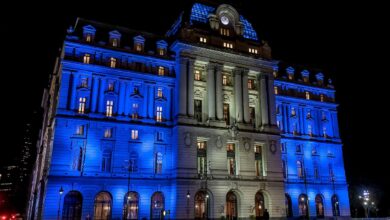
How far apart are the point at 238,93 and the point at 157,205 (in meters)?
25.6

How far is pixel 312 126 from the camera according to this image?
7919 cm

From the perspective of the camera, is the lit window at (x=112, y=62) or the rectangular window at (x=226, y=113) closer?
the lit window at (x=112, y=62)

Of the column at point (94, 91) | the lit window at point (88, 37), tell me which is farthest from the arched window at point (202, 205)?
the lit window at point (88, 37)

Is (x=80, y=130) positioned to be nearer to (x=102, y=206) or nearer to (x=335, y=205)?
(x=102, y=206)

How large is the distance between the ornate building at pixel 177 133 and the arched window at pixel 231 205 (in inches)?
6.9

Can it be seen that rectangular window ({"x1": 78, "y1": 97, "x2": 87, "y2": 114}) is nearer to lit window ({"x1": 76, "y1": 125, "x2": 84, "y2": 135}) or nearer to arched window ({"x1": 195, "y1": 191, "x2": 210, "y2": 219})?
lit window ({"x1": 76, "y1": 125, "x2": 84, "y2": 135})

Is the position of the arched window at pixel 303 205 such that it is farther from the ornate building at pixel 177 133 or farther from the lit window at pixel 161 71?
the lit window at pixel 161 71

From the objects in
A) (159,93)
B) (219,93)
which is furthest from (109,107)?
(219,93)

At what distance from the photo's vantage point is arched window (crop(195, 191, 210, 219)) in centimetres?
5881

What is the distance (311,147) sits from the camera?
3017 inches

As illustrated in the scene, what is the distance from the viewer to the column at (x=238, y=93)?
218ft

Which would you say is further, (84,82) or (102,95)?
(102,95)

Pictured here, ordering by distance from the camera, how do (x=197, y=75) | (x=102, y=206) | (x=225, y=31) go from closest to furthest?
1. (x=102, y=206)
2. (x=197, y=75)
3. (x=225, y=31)

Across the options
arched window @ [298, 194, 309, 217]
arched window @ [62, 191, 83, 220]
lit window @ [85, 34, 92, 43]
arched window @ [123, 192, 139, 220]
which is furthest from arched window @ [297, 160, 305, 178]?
lit window @ [85, 34, 92, 43]
